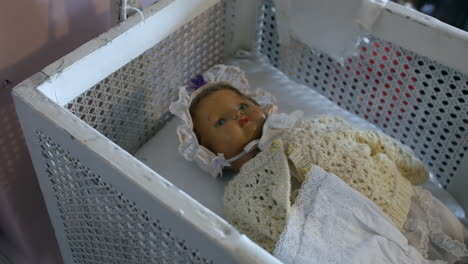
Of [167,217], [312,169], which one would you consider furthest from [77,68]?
[312,169]

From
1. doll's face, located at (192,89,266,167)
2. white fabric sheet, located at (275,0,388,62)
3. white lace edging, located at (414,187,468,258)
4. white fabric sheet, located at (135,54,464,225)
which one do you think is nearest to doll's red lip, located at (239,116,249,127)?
doll's face, located at (192,89,266,167)

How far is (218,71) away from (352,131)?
0.32m

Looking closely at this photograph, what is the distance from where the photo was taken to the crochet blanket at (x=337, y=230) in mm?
728

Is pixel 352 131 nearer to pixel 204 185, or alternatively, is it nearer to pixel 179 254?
pixel 204 185

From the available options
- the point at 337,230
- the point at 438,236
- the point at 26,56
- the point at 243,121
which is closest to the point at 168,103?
the point at 243,121

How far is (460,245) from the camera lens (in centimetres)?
82

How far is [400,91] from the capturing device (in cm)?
99

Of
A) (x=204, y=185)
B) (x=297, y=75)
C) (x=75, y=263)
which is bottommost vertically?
(x=75, y=263)

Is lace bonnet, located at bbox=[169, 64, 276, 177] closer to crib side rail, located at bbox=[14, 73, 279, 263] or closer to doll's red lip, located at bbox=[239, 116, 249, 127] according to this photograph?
doll's red lip, located at bbox=[239, 116, 249, 127]

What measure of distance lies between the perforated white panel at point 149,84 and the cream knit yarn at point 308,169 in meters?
0.24

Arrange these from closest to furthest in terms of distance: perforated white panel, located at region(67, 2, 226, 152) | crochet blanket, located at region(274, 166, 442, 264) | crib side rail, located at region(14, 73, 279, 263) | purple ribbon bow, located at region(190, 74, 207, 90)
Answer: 1. crib side rail, located at region(14, 73, 279, 263)
2. crochet blanket, located at region(274, 166, 442, 264)
3. perforated white panel, located at region(67, 2, 226, 152)
4. purple ribbon bow, located at region(190, 74, 207, 90)

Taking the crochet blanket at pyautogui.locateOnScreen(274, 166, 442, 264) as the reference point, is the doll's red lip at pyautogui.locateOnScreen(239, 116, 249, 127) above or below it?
above

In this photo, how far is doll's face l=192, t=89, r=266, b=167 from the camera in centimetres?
92

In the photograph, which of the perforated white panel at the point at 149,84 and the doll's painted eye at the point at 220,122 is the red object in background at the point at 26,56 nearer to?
the perforated white panel at the point at 149,84
